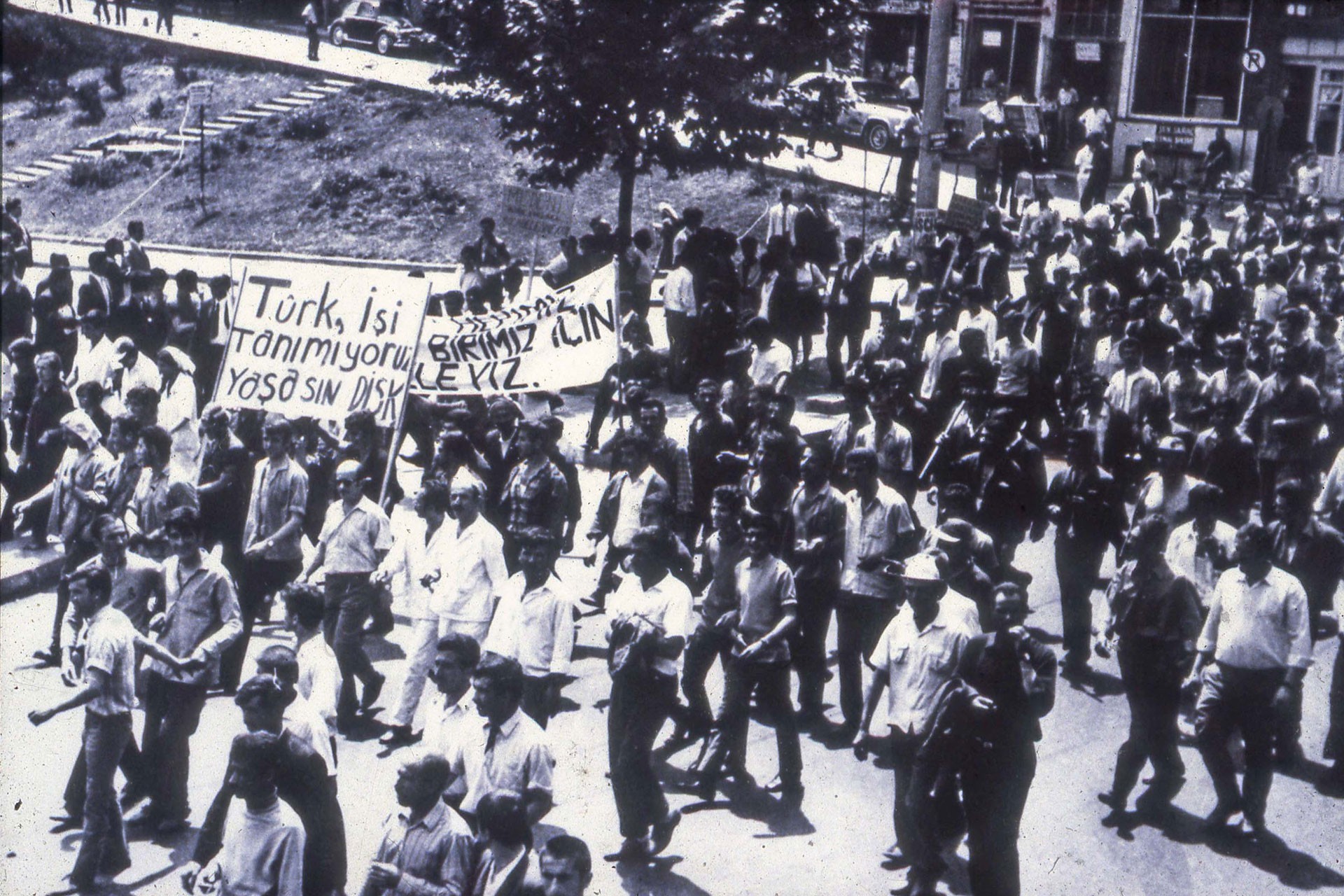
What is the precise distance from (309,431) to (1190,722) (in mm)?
6734

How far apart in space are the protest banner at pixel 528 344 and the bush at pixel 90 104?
2889 cm

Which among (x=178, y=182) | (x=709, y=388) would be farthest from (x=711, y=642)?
(x=178, y=182)

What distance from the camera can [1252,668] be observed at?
7824mm

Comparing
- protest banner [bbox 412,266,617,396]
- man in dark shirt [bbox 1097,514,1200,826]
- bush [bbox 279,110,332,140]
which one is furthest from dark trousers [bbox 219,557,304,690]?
bush [bbox 279,110,332,140]

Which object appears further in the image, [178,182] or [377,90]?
[377,90]

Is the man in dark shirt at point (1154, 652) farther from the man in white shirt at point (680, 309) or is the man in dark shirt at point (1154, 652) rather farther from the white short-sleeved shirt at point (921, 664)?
the man in white shirt at point (680, 309)

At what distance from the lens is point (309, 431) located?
12.2 metres

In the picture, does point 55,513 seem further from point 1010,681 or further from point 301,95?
point 301,95

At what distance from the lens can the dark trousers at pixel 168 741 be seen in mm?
7816

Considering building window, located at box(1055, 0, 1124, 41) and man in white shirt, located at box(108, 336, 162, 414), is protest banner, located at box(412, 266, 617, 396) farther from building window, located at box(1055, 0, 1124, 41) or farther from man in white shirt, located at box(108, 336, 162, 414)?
building window, located at box(1055, 0, 1124, 41)

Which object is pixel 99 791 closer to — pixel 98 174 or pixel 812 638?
pixel 812 638

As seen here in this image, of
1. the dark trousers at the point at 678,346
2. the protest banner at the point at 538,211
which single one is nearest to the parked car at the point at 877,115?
the dark trousers at the point at 678,346

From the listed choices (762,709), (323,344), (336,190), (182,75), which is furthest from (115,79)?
(762,709)

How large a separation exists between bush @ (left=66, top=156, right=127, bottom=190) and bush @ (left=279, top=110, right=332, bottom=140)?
11.5 feet
